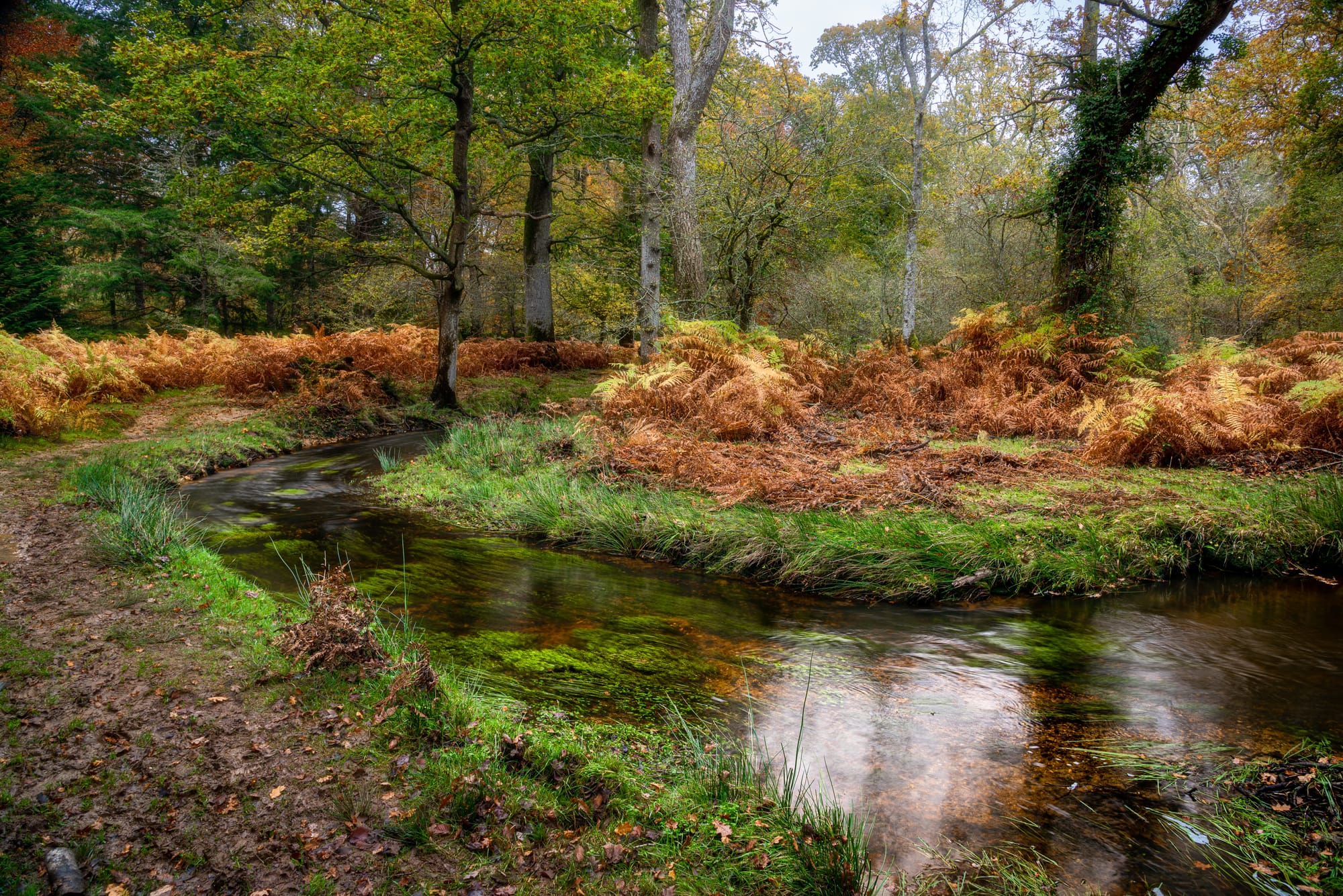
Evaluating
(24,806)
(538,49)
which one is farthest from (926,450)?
(538,49)

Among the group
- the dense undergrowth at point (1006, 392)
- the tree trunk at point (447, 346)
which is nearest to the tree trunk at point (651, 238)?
the dense undergrowth at point (1006, 392)

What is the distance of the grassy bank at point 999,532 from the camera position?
210 inches

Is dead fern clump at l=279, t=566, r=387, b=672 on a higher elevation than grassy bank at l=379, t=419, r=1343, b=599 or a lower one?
lower

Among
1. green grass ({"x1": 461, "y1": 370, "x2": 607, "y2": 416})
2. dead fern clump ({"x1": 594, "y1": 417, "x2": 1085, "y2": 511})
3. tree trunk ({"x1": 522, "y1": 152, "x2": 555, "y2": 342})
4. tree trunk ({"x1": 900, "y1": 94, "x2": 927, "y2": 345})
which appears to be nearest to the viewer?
dead fern clump ({"x1": 594, "y1": 417, "x2": 1085, "y2": 511})

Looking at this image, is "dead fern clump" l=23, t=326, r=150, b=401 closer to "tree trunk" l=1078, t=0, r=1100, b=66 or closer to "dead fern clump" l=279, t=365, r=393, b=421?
"dead fern clump" l=279, t=365, r=393, b=421

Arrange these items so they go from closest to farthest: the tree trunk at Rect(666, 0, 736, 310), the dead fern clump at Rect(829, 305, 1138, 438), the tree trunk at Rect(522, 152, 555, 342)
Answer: the dead fern clump at Rect(829, 305, 1138, 438)
the tree trunk at Rect(666, 0, 736, 310)
the tree trunk at Rect(522, 152, 555, 342)

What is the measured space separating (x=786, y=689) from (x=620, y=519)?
10.1ft

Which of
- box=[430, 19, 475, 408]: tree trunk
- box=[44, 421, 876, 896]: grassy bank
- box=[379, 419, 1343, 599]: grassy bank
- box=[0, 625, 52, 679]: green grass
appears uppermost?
box=[430, 19, 475, 408]: tree trunk

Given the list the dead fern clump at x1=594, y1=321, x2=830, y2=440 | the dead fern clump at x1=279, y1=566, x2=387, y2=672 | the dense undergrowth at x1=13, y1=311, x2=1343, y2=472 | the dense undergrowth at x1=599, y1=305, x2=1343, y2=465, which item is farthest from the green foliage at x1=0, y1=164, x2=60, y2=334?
the dead fern clump at x1=279, y1=566, x2=387, y2=672

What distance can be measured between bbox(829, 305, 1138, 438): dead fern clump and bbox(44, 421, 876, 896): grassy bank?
8.03 meters

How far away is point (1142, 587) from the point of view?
527cm

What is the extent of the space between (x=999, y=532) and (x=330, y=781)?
4.93 metres

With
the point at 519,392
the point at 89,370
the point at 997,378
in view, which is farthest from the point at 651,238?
the point at 89,370

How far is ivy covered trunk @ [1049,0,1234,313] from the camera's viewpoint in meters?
11.3
